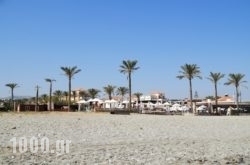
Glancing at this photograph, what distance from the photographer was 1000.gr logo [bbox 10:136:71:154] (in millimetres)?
13797

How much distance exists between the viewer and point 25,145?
15.1m

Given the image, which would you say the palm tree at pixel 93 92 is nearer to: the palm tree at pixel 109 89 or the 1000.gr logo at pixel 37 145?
the palm tree at pixel 109 89

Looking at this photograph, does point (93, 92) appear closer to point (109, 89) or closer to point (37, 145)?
point (109, 89)

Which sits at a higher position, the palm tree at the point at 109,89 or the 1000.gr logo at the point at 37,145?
the palm tree at the point at 109,89

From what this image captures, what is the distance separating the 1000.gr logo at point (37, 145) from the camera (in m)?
13.8

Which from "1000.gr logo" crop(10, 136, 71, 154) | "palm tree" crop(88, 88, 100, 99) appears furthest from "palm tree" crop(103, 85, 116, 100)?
"1000.gr logo" crop(10, 136, 71, 154)

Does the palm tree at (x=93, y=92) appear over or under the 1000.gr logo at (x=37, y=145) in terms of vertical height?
over

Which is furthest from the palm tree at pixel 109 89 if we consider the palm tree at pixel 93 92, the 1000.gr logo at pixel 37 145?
the 1000.gr logo at pixel 37 145

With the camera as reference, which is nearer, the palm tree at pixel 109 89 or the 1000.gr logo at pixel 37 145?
the 1000.gr logo at pixel 37 145

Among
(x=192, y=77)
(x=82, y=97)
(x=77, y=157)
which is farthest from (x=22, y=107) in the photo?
(x=77, y=157)

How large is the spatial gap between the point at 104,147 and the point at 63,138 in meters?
3.38

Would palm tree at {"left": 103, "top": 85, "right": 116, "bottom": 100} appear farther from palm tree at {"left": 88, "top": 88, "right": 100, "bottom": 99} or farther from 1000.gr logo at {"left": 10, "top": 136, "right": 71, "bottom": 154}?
1000.gr logo at {"left": 10, "top": 136, "right": 71, "bottom": 154}

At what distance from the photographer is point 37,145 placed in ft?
50.0

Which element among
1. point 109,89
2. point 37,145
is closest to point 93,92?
point 109,89
